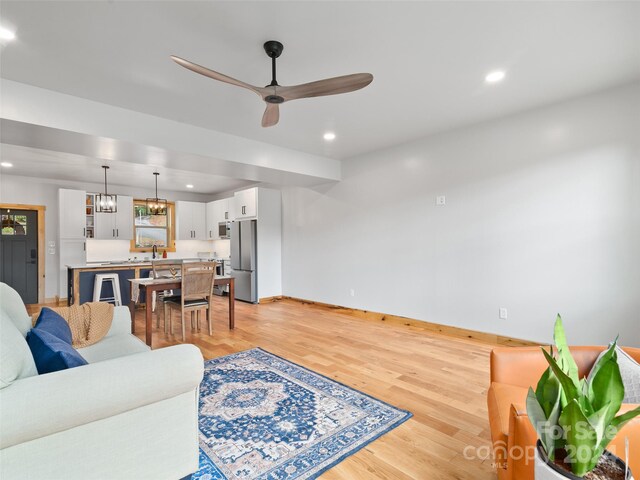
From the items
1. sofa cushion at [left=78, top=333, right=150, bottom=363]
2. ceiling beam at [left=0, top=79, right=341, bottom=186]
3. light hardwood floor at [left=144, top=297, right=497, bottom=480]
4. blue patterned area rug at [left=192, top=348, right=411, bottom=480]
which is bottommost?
light hardwood floor at [left=144, top=297, right=497, bottom=480]

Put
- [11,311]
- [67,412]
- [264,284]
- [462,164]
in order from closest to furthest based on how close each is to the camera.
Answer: [67,412], [11,311], [462,164], [264,284]

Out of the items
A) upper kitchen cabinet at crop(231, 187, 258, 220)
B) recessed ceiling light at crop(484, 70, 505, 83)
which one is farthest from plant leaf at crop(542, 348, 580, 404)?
upper kitchen cabinet at crop(231, 187, 258, 220)

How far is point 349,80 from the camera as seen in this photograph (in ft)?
6.64

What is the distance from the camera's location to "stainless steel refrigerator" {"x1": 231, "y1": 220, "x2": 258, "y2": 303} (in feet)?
20.5

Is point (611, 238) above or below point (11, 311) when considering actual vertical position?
above

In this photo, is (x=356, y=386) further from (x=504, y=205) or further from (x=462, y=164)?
(x=462, y=164)

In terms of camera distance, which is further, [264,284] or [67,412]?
[264,284]

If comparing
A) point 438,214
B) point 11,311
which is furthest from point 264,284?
point 11,311

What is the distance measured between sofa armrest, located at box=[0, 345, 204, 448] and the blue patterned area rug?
0.61 m

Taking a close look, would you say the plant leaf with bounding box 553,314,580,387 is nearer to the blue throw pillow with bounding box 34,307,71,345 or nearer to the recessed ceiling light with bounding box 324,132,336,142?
the blue throw pillow with bounding box 34,307,71,345

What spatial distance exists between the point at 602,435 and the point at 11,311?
2758 millimetres

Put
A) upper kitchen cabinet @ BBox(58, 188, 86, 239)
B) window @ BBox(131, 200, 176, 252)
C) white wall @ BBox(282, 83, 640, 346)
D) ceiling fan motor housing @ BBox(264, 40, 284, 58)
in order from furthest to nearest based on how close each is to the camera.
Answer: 1. window @ BBox(131, 200, 176, 252)
2. upper kitchen cabinet @ BBox(58, 188, 86, 239)
3. white wall @ BBox(282, 83, 640, 346)
4. ceiling fan motor housing @ BBox(264, 40, 284, 58)

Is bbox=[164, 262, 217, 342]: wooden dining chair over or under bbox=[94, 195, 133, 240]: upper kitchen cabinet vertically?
under

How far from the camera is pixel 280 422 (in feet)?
6.89
